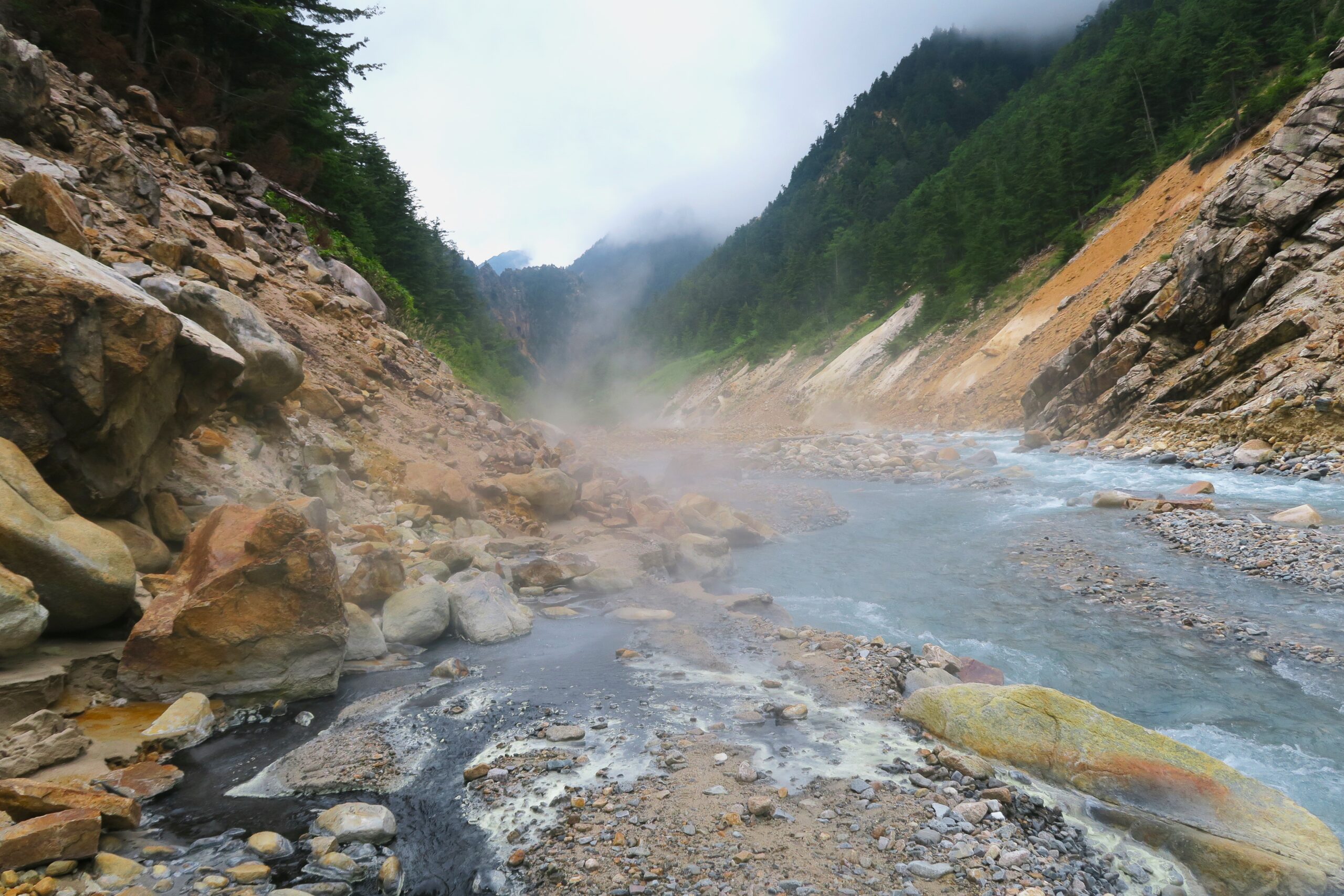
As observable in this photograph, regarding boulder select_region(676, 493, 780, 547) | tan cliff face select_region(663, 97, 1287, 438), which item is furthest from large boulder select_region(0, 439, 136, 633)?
tan cliff face select_region(663, 97, 1287, 438)

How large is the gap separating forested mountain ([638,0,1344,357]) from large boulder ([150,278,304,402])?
140 feet

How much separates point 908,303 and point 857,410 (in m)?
13.5

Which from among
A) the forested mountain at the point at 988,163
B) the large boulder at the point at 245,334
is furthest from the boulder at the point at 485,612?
the forested mountain at the point at 988,163

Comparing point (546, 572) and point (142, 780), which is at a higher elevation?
point (142, 780)

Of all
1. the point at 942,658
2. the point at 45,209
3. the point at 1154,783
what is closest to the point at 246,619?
the point at 45,209

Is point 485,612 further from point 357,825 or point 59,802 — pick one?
point 59,802

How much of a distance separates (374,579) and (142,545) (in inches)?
93.4

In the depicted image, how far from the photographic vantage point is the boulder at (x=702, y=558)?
39.5 ft

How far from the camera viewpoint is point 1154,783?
474 cm

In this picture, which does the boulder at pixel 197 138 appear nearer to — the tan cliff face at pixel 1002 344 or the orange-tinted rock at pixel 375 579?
the orange-tinted rock at pixel 375 579

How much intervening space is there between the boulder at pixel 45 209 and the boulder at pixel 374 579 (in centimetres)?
445

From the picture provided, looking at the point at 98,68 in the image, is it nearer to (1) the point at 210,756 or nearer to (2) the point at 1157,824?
(1) the point at 210,756

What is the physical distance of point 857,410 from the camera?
44781mm

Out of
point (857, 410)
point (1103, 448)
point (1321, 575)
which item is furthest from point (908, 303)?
point (1321, 575)
